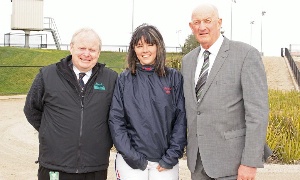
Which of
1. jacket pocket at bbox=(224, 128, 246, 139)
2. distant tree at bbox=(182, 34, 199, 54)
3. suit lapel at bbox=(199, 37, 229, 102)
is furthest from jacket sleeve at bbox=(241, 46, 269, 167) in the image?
distant tree at bbox=(182, 34, 199, 54)

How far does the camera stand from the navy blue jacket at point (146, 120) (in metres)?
3.70

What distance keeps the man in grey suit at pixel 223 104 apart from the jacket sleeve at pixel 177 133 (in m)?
0.06

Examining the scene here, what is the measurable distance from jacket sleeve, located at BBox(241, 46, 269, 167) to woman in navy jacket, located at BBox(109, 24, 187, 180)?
569 millimetres

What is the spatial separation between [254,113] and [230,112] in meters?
0.21

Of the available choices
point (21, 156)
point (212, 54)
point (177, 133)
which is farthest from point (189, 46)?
point (177, 133)

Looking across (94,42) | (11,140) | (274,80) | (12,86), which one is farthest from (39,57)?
(94,42)

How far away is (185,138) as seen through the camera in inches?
152

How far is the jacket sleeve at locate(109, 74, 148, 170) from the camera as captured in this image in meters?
3.64

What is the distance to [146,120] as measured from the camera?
3.71m

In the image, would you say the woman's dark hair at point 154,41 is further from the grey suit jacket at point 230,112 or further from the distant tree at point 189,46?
the distant tree at point 189,46

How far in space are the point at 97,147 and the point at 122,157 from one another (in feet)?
0.79

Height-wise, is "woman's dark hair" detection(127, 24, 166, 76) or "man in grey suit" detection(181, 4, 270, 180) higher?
"woman's dark hair" detection(127, 24, 166, 76)

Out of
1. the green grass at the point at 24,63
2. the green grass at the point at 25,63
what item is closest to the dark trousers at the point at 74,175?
the green grass at the point at 25,63

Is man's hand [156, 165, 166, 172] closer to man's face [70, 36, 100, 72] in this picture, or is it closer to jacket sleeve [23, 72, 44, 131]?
man's face [70, 36, 100, 72]
